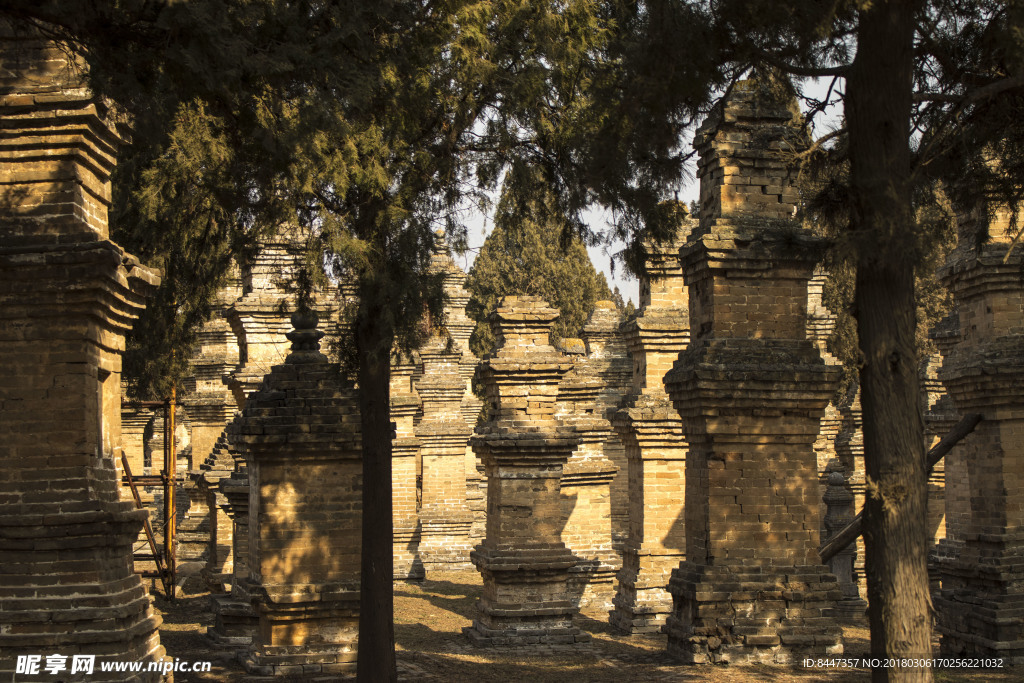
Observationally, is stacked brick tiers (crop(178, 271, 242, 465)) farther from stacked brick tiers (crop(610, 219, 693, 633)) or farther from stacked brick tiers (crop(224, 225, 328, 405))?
stacked brick tiers (crop(610, 219, 693, 633))

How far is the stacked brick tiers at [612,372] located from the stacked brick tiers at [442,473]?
305 cm

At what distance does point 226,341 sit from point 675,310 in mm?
9436

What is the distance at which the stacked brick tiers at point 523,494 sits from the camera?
1414cm

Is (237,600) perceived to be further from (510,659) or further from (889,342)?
(889,342)

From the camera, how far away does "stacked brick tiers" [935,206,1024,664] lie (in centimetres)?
1208

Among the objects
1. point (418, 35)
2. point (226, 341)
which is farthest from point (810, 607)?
point (226, 341)

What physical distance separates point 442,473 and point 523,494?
911 centimetres

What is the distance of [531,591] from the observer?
14.3 meters

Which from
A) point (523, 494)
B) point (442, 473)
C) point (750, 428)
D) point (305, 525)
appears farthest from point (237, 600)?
point (442, 473)

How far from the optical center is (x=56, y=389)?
7820mm

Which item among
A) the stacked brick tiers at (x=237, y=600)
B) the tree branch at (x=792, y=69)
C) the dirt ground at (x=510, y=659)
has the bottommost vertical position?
the dirt ground at (x=510, y=659)

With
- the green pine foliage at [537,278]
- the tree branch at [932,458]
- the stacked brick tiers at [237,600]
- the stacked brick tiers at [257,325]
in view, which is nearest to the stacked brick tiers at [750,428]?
the tree branch at [932,458]

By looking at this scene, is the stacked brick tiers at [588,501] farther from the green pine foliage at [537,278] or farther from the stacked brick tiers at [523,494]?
the green pine foliage at [537,278]

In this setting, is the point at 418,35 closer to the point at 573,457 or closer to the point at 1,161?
the point at 1,161
